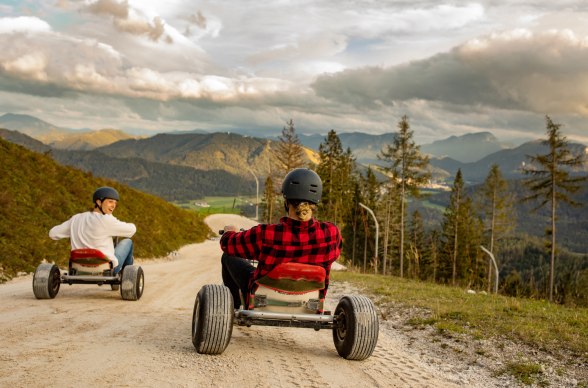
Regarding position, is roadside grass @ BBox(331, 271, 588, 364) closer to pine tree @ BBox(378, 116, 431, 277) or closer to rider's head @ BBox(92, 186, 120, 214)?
rider's head @ BBox(92, 186, 120, 214)

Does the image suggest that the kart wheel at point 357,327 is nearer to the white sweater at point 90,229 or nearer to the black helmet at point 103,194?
the white sweater at point 90,229

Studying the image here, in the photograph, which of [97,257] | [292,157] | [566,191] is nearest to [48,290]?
[97,257]

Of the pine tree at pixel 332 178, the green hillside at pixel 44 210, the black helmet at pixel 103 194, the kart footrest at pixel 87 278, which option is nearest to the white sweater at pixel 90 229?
the black helmet at pixel 103 194

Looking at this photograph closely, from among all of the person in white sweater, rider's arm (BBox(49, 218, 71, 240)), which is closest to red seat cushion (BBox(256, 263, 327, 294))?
the person in white sweater

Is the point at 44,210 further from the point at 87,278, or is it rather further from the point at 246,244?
the point at 246,244

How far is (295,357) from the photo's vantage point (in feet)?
19.2

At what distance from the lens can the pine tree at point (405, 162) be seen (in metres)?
52.9

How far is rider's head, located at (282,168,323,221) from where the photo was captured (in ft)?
18.2

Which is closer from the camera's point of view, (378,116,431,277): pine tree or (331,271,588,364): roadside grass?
(331,271,588,364): roadside grass

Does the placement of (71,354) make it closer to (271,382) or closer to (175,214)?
(271,382)

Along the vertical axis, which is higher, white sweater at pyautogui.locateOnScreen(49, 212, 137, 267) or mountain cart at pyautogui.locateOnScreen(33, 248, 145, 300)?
white sweater at pyautogui.locateOnScreen(49, 212, 137, 267)

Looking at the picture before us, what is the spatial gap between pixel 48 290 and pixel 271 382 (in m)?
6.62

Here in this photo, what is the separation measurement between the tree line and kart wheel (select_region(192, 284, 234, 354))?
33.0 m

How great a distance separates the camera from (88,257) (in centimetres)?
970
